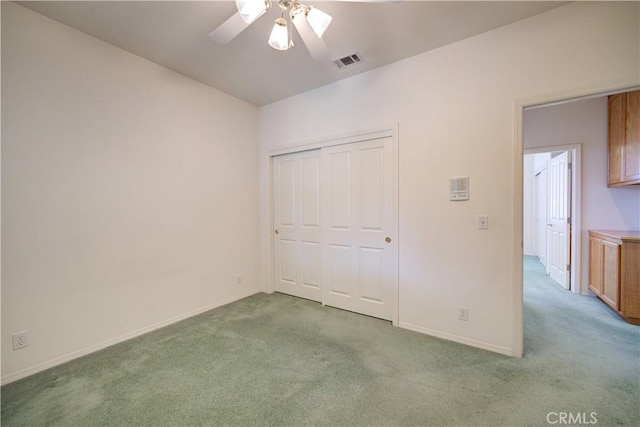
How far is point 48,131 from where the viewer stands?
2.03m

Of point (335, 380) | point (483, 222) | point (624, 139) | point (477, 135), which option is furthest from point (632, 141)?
point (335, 380)

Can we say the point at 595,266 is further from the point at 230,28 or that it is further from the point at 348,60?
the point at 230,28

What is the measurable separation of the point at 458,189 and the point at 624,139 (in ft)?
8.29

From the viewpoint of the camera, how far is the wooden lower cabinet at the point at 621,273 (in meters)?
2.67

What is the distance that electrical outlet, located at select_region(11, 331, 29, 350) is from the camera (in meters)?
1.88

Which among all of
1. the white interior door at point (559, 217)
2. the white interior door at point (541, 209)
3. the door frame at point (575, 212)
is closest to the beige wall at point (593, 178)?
the door frame at point (575, 212)

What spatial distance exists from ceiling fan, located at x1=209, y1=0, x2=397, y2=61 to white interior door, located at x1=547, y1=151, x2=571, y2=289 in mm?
4160

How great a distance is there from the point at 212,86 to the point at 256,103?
666mm

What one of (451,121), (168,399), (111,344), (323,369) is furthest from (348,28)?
(111,344)

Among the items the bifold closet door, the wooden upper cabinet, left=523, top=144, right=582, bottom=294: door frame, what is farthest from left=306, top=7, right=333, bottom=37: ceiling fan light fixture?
the wooden upper cabinet

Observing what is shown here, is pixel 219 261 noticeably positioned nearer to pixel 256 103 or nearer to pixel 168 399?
pixel 168 399

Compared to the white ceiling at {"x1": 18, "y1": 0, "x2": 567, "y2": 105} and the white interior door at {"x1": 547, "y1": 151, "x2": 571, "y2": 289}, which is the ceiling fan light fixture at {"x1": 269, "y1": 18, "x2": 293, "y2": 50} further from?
the white interior door at {"x1": 547, "y1": 151, "x2": 571, "y2": 289}

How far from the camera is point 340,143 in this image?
10.1 feet

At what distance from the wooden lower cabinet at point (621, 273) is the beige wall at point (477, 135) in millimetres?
1687
